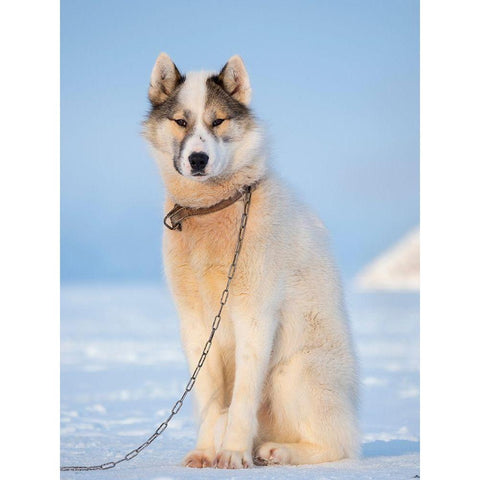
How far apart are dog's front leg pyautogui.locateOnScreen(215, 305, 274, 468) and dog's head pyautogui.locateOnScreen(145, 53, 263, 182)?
705mm

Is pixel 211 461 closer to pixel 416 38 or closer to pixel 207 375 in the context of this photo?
pixel 207 375

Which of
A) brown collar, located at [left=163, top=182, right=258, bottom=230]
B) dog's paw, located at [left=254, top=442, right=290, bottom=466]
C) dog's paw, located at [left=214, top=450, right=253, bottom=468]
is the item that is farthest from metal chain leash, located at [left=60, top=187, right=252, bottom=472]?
dog's paw, located at [left=254, top=442, right=290, bottom=466]

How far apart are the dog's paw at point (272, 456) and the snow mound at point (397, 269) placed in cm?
130

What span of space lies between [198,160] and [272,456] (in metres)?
1.44

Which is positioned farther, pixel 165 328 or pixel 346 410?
pixel 165 328

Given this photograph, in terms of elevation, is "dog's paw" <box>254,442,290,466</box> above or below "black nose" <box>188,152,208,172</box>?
below

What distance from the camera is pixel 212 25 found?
523cm

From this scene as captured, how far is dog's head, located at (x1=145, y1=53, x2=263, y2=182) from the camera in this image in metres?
4.39

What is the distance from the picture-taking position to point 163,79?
15.2ft

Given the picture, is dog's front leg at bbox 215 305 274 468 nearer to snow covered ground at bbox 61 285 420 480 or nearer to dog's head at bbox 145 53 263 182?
snow covered ground at bbox 61 285 420 480
